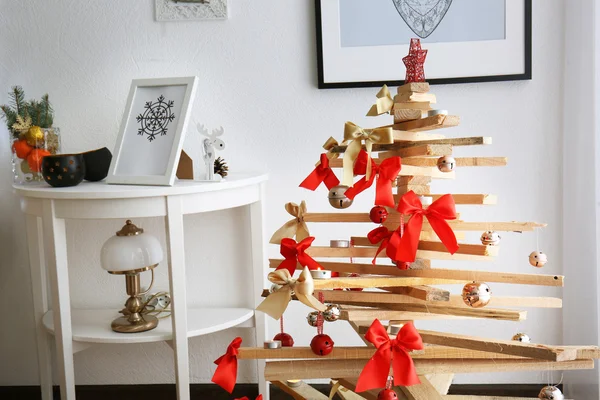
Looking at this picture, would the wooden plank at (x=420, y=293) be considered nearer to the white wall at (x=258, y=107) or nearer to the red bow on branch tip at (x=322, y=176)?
the red bow on branch tip at (x=322, y=176)

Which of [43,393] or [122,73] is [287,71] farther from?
[43,393]

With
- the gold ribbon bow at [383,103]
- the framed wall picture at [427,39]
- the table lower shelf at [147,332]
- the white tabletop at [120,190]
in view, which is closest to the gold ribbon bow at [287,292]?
the gold ribbon bow at [383,103]

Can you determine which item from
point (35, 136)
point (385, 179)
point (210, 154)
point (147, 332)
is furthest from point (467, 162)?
point (35, 136)

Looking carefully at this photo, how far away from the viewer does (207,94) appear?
1.91 meters

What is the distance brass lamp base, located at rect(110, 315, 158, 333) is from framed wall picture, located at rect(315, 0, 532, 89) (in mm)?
862

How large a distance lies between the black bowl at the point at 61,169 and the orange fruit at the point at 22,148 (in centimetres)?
16

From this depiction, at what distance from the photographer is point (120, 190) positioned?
59.6 inches

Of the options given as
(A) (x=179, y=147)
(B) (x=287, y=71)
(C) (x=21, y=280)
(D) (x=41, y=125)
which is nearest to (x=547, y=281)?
(A) (x=179, y=147)

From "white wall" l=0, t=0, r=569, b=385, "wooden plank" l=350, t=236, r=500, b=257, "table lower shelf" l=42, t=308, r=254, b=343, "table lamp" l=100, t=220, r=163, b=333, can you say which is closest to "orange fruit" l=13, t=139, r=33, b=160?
"white wall" l=0, t=0, r=569, b=385

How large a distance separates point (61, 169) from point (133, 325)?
48 centimetres

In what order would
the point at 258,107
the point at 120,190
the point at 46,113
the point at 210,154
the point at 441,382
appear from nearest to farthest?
the point at 441,382
the point at 120,190
the point at 210,154
the point at 46,113
the point at 258,107

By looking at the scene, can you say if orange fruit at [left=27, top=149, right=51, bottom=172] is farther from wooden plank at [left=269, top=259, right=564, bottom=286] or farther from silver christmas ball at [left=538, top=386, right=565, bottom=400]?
silver christmas ball at [left=538, top=386, right=565, bottom=400]

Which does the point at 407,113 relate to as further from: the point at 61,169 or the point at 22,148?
the point at 22,148

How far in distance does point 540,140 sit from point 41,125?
1.49 m
